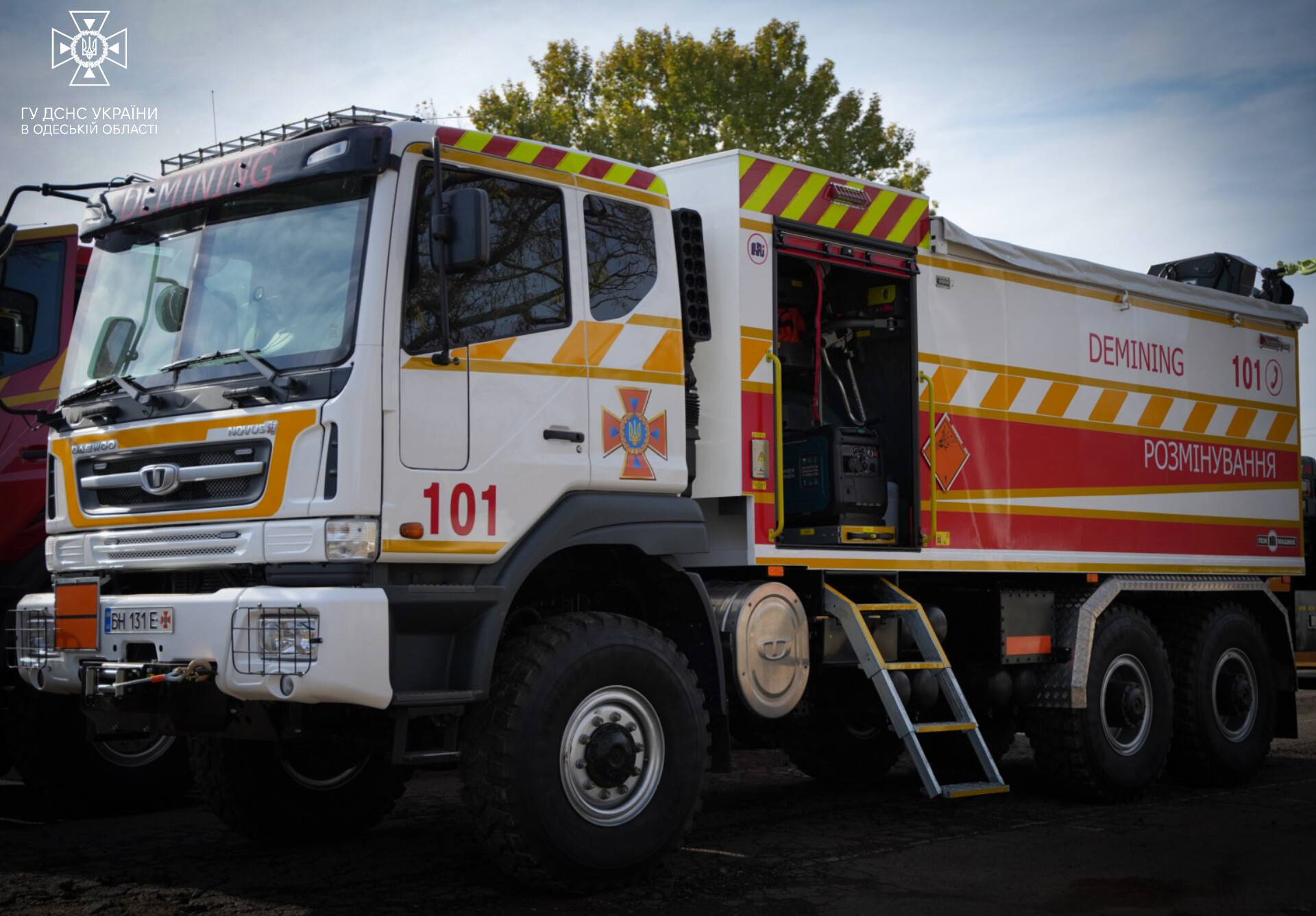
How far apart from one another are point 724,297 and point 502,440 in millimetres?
1744

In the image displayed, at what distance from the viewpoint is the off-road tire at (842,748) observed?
9.41 metres

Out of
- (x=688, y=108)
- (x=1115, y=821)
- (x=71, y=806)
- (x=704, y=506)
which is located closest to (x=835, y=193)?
(x=704, y=506)

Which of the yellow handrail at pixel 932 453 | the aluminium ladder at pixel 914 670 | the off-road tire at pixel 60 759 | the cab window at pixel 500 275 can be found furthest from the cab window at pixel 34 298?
the yellow handrail at pixel 932 453

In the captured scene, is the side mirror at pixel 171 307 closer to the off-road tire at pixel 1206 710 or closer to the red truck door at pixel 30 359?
the red truck door at pixel 30 359

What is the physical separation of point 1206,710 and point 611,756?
5391mm

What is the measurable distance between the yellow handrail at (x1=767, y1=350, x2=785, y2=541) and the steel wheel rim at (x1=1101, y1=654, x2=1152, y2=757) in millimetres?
3003

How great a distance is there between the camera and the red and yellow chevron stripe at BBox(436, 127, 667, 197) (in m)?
5.82

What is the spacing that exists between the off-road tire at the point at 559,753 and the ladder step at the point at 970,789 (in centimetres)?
191

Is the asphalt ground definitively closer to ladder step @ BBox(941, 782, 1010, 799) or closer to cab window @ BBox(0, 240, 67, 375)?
ladder step @ BBox(941, 782, 1010, 799)

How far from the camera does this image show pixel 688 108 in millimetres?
24016

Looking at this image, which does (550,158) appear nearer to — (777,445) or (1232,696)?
(777,445)

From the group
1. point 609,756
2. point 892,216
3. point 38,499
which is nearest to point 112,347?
point 38,499

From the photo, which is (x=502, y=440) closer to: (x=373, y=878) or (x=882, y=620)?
(x=373, y=878)

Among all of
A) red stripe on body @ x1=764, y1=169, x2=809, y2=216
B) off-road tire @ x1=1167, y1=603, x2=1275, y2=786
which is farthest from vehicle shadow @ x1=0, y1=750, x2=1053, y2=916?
red stripe on body @ x1=764, y1=169, x2=809, y2=216
